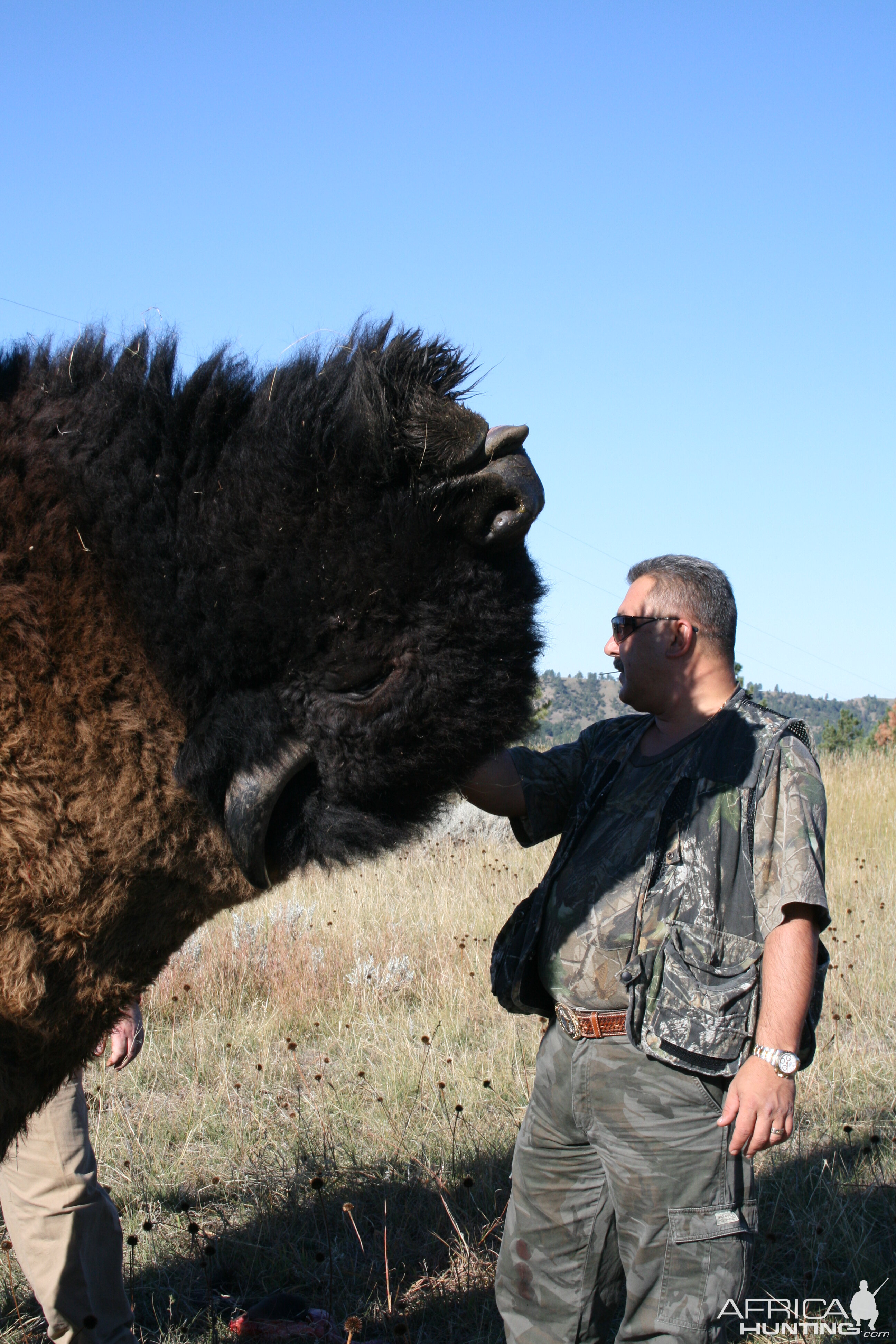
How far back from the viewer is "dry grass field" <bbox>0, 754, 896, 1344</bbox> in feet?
12.4

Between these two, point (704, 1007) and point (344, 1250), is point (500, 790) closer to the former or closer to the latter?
point (704, 1007)

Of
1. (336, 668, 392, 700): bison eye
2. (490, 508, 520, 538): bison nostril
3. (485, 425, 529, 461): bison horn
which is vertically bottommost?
(336, 668, 392, 700): bison eye

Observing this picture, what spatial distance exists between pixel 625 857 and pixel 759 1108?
0.86 meters

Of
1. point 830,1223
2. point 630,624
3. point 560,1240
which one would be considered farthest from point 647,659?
point 830,1223

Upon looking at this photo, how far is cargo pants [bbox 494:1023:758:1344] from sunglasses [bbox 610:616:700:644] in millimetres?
1456

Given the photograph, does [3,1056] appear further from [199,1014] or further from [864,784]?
[864,784]

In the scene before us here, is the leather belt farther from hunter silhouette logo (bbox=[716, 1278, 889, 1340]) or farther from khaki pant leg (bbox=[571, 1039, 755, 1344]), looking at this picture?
hunter silhouette logo (bbox=[716, 1278, 889, 1340])

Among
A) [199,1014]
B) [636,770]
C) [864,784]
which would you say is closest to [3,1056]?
[636,770]

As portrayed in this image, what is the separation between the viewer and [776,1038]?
2.68 m

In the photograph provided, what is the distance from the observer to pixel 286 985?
6914 millimetres

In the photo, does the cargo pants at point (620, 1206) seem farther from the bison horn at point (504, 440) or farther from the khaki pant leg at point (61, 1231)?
the bison horn at point (504, 440)

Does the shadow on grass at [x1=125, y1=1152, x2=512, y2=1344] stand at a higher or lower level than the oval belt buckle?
lower

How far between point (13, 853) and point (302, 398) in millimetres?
833

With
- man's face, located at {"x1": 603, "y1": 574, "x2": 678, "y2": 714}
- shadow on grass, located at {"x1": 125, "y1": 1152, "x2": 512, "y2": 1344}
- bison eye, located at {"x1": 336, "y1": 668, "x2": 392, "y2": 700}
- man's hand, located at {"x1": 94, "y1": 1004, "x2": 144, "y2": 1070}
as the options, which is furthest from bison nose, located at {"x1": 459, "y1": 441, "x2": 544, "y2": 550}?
shadow on grass, located at {"x1": 125, "y1": 1152, "x2": 512, "y2": 1344}
